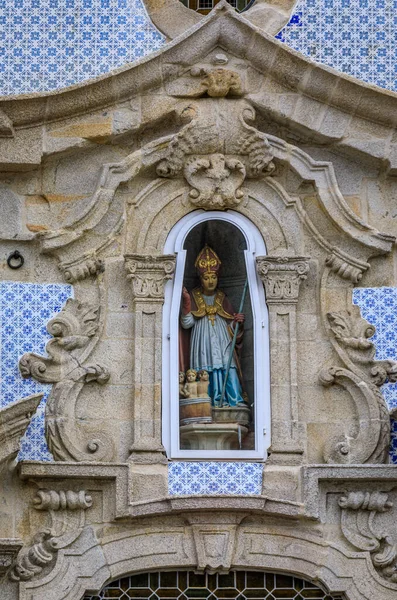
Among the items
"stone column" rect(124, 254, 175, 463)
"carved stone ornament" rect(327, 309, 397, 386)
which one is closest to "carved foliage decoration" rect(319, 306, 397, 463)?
"carved stone ornament" rect(327, 309, 397, 386)

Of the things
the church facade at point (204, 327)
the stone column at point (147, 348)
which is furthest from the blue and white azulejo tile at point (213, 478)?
the stone column at point (147, 348)

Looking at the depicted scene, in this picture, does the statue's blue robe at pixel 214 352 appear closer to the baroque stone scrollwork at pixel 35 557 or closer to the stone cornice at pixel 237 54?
the baroque stone scrollwork at pixel 35 557

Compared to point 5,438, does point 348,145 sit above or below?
above

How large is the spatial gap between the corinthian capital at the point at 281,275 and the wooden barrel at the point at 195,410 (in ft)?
2.60

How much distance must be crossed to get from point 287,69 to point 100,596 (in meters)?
3.65

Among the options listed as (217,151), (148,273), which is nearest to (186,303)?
(148,273)

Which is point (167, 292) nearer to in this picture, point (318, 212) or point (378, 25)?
point (318, 212)

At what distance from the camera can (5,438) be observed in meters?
12.1

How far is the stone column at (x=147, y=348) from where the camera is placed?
12547 mm

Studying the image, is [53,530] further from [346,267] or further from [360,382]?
[346,267]

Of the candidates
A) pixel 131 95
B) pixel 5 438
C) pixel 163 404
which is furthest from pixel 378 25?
pixel 5 438

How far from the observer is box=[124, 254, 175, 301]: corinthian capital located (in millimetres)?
12828

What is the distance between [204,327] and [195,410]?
563mm

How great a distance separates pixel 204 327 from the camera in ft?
42.3
